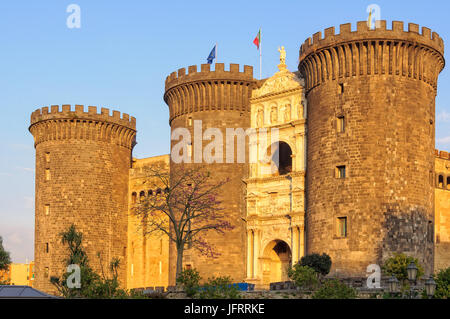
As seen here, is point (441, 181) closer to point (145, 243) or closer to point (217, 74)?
point (217, 74)

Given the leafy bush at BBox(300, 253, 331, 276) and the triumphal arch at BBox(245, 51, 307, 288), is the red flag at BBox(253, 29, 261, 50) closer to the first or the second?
the triumphal arch at BBox(245, 51, 307, 288)

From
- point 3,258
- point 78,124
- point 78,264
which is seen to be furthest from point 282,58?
point 3,258

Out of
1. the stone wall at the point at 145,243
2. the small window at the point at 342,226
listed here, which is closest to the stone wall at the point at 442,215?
the small window at the point at 342,226

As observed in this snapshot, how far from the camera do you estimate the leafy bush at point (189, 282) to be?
41312mm

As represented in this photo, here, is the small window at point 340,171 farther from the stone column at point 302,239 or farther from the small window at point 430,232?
the small window at point 430,232

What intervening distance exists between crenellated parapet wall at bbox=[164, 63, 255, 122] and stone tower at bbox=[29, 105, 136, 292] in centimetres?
957

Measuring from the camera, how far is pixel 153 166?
211 ft

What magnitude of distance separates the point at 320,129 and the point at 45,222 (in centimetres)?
2514

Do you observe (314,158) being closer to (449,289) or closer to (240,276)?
(240,276)

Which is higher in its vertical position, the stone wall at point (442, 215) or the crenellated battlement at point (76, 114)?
the crenellated battlement at point (76, 114)

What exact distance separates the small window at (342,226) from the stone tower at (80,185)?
73.2ft

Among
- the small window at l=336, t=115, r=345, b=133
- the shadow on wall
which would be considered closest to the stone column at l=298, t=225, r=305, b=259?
the shadow on wall
